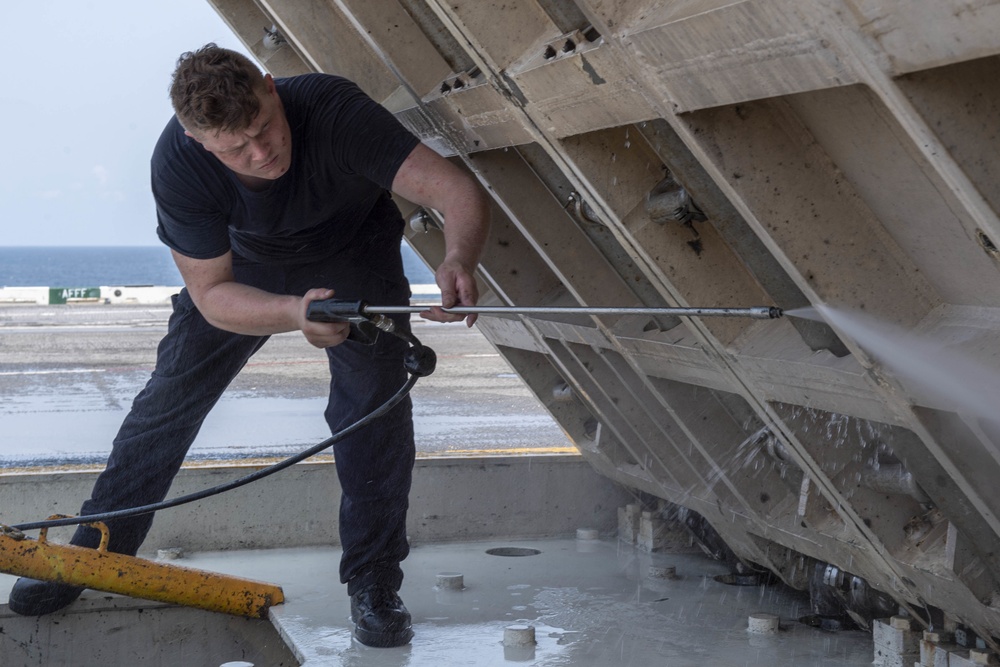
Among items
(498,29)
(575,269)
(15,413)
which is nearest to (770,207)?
(498,29)

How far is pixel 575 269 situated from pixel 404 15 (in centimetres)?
88

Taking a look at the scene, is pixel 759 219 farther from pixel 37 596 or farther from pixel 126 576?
pixel 37 596

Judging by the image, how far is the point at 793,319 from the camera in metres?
2.58

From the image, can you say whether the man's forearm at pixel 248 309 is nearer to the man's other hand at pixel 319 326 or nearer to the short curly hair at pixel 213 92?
the man's other hand at pixel 319 326

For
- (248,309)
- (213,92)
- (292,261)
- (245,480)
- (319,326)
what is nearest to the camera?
(213,92)

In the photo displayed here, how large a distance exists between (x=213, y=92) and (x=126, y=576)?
1677 mm

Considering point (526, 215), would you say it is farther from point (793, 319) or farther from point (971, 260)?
point (971, 260)

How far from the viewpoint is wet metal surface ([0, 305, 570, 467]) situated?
7.84 metres

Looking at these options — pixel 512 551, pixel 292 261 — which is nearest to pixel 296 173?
pixel 292 261

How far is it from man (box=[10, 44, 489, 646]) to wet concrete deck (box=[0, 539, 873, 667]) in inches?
7.4

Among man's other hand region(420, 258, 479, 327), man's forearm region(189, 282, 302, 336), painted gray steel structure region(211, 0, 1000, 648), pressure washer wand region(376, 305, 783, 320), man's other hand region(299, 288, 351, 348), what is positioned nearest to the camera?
painted gray steel structure region(211, 0, 1000, 648)

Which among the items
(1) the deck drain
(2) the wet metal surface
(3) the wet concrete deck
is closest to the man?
(3) the wet concrete deck

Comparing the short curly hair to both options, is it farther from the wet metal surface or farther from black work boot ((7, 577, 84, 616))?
the wet metal surface

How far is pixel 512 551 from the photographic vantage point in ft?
16.0
